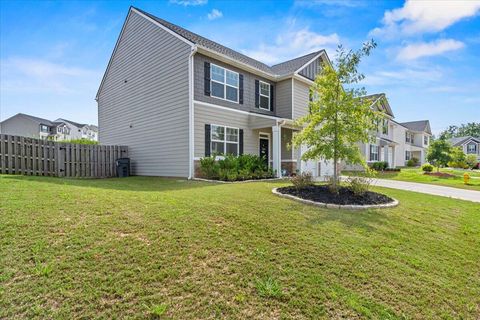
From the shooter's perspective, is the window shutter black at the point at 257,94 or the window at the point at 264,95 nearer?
the window shutter black at the point at 257,94

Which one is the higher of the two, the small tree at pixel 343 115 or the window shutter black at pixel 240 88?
the window shutter black at pixel 240 88

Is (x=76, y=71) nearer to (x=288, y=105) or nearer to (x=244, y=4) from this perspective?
(x=244, y=4)

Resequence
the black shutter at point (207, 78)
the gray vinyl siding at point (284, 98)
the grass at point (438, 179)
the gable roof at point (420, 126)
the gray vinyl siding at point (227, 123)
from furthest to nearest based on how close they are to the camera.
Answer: the gable roof at point (420, 126)
the gray vinyl siding at point (284, 98)
the grass at point (438, 179)
the black shutter at point (207, 78)
the gray vinyl siding at point (227, 123)

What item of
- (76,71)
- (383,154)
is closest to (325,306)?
(76,71)

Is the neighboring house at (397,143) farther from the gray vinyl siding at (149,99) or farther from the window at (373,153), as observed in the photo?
the gray vinyl siding at (149,99)

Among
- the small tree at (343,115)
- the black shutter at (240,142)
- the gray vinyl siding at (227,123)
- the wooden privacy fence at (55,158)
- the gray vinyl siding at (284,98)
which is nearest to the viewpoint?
the small tree at (343,115)

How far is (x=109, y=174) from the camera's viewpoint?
1307cm

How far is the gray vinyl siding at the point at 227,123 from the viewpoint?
11.3 m

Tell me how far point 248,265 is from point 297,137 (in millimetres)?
5318

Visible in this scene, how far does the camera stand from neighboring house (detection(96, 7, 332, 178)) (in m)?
11.4

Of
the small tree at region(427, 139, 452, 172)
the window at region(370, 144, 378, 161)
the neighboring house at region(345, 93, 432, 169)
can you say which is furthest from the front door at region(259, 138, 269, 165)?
the small tree at region(427, 139, 452, 172)

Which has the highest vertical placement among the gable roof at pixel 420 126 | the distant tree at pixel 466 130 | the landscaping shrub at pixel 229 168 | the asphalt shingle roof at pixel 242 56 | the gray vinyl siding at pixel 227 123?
the distant tree at pixel 466 130

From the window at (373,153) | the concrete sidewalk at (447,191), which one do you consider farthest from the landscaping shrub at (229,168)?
the window at (373,153)

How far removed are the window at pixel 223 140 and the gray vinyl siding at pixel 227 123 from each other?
29 centimetres
